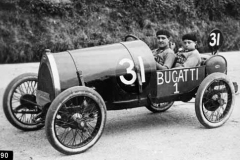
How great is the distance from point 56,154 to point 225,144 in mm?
2073

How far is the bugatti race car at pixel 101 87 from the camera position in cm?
434

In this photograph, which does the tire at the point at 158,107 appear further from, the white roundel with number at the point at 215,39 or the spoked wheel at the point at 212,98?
the white roundel with number at the point at 215,39

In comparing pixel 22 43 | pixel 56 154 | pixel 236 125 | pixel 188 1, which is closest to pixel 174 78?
pixel 236 125

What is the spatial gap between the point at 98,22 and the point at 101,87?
23.9ft

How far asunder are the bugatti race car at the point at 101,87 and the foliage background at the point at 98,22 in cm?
579

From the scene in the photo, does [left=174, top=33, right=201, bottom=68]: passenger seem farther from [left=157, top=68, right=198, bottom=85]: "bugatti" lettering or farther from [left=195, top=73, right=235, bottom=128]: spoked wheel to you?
[left=195, top=73, right=235, bottom=128]: spoked wheel

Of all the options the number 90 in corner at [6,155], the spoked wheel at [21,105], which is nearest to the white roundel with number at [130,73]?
the spoked wheel at [21,105]

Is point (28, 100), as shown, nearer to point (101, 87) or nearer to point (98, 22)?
point (101, 87)

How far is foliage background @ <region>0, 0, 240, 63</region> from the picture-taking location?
10.6 m

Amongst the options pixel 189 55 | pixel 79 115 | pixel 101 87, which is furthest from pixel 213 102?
pixel 79 115

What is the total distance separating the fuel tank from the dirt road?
560mm

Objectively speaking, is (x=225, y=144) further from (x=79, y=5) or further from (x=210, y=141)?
(x=79, y=5)

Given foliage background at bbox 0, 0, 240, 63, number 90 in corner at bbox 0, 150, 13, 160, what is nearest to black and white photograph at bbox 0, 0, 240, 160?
number 90 in corner at bbox 0, 150, 13, 160

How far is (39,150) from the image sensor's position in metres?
4.54
